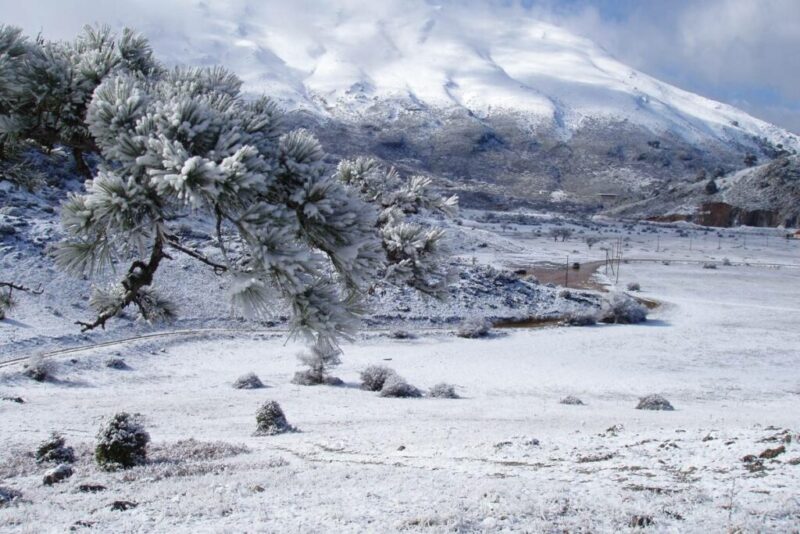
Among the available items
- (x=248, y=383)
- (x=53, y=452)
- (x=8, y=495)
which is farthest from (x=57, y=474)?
(x=248, y=383)

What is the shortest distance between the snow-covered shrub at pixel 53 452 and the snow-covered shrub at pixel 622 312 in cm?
2515

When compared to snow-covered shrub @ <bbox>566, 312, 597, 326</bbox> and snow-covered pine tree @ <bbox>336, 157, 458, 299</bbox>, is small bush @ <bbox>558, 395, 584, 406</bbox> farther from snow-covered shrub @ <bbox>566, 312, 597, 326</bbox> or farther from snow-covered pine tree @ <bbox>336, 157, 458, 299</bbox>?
snow-covered shrub @ <bbox>566, 312, 597, 326</bbox>

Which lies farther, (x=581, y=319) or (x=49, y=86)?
(x=581, y=319)

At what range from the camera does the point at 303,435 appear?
1100 centimetres

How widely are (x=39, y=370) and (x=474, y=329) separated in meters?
14.9

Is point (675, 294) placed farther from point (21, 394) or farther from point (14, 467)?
point (14, 467)

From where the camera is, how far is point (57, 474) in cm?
773

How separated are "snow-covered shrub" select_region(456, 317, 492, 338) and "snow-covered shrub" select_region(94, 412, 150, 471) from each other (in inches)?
745

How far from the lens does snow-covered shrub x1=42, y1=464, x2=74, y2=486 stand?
756cm

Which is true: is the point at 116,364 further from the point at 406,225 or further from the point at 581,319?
the point at 581,319

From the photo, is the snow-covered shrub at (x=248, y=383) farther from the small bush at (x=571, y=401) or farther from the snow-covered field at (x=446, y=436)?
the small bush at (x=571, y=401)

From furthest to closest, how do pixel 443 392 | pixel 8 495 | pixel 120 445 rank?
1. pixel 443 392
2. pixel 120 445
3. pixel 8 495

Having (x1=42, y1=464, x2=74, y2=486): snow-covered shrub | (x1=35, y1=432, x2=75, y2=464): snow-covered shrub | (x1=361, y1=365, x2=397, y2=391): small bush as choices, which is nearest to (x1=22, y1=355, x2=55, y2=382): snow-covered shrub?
(x1=361, y1=365, x2=397, y2=391): small bush

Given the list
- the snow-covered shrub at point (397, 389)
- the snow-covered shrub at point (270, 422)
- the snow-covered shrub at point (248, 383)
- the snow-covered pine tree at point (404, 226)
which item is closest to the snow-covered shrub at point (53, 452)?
the snow-covered shrub at point (270, 422)
